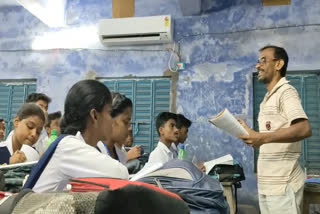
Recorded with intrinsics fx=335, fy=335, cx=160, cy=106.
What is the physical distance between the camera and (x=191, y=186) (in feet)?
3.20

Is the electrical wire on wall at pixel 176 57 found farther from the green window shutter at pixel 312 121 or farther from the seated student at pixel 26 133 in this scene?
Result: the seated student at pixel 26 133

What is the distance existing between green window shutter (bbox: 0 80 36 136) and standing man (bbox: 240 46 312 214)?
318cm

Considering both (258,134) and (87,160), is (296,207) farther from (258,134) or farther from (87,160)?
(87,160)

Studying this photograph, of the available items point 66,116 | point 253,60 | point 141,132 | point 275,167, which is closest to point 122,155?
point 66,116

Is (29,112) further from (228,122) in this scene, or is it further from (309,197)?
(309,197)

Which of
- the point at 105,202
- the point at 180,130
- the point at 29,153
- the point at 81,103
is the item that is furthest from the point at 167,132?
the point at 105,202

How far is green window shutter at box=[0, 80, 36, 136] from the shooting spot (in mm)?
4125

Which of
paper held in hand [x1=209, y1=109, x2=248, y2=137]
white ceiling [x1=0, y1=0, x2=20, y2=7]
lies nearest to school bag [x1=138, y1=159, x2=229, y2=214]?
paper held in hand [x1=209, y1=109, x2=248, y2=137]

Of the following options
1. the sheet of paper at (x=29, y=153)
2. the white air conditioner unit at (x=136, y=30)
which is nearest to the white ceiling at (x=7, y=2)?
the white air conditioner unit at (x=136, y=30)

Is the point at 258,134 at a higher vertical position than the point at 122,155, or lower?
higher

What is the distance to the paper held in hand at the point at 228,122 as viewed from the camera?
154cm

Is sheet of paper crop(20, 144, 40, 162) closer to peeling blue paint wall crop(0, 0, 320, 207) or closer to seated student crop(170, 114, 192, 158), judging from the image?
seated student crop(170, 114, 192, 158)

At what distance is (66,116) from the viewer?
1.19 meters

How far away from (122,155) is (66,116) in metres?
0.69
